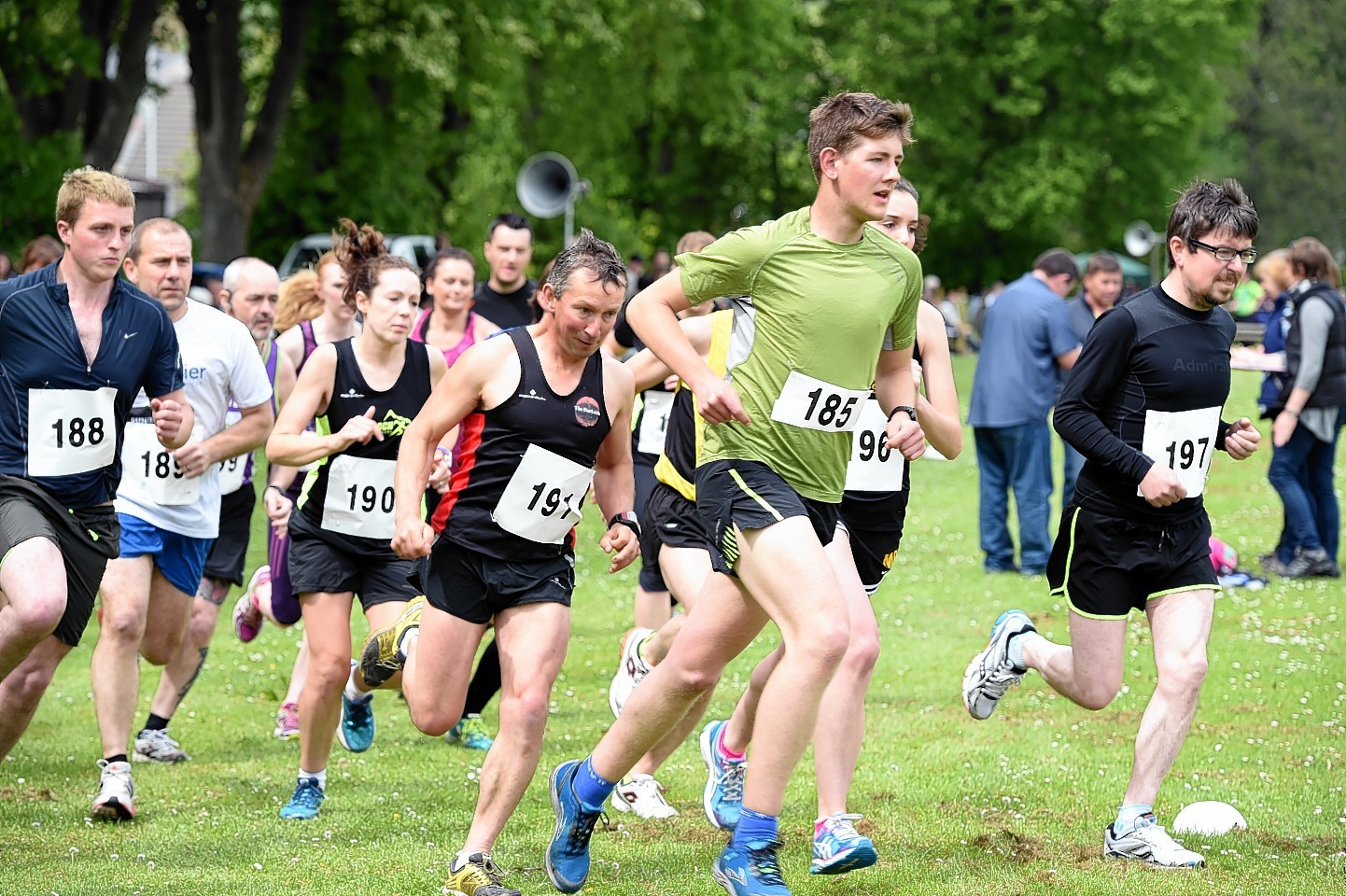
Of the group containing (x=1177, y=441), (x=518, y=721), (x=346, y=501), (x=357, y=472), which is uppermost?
(x=1177, y=441)

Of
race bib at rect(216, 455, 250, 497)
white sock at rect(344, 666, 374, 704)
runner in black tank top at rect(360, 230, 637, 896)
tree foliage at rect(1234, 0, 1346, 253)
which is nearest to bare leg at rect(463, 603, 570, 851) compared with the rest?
runner in black tank top at rect(360, 230, 637, 896)

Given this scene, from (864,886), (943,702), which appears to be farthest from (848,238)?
(943,702)

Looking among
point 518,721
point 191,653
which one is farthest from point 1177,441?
point 191,653

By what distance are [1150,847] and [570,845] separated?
199 centimetres

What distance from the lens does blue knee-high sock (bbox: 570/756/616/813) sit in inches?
217

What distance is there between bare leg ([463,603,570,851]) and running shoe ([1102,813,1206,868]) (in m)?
2.02

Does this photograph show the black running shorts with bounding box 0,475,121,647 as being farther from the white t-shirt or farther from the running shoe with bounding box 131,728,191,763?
the running shoe with bounding box 131,728,191,763

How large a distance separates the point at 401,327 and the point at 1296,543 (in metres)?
9.04

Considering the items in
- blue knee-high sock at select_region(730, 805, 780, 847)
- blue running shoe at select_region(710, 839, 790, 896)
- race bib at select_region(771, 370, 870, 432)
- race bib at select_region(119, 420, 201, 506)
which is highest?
race bib at select_region(771, 370, 870, 432)

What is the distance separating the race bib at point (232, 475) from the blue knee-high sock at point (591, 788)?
11.1ft

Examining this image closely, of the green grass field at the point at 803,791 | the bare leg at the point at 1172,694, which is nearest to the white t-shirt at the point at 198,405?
the green grass field at the point at 803,791

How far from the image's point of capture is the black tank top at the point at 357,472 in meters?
6.96

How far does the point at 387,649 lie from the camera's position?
667 cm

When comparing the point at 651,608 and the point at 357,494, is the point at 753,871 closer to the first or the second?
the point at 357,494
